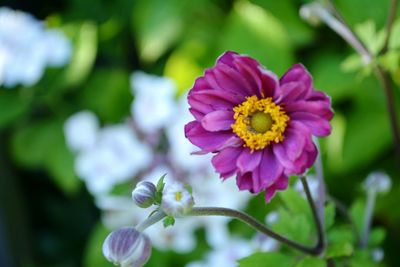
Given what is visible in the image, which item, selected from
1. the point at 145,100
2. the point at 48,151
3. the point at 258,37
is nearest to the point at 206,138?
the point at 145,100

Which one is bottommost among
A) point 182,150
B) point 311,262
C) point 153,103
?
point 311,262

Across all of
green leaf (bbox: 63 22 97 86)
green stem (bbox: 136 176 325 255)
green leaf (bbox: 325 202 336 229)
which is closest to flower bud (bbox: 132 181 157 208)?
green stem (bbox: 136 176 325 255)

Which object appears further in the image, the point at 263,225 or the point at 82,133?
the point at 82,133

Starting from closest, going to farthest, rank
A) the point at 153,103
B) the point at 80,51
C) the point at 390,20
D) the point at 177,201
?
the point at 177,201 < the point at 390,20 < the point at 153,103 < the point at 80,51

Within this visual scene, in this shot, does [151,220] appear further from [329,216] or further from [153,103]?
[153,103]

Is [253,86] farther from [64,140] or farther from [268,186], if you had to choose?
[64,140]

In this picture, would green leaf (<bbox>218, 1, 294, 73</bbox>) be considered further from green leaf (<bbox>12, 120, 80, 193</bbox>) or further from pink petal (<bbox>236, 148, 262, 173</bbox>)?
pink petal (<bbox>236, 148, 262, 173</bbox>)

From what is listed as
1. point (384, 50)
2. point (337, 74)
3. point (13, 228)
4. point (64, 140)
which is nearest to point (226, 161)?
point (384, 50)

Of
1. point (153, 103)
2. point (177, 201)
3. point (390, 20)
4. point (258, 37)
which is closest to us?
point (177, 201)

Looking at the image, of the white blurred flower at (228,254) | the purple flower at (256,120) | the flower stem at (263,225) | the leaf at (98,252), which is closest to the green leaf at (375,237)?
the flower stem at (263,225)
